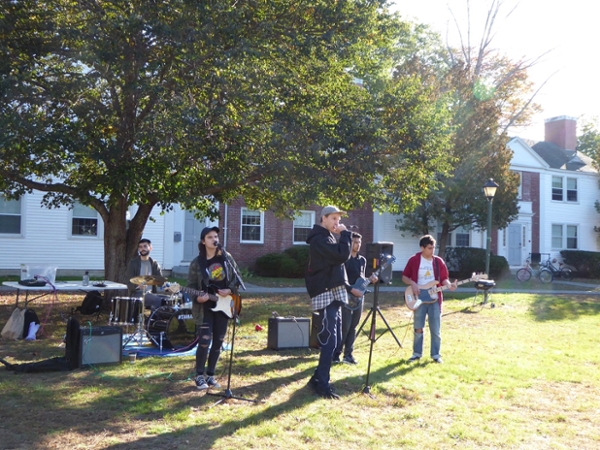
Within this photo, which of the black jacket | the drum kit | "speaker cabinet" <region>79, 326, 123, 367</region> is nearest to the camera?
the black jacket

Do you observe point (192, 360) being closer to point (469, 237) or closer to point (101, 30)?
point (101, 30)

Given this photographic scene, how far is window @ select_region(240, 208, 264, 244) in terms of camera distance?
24250mm

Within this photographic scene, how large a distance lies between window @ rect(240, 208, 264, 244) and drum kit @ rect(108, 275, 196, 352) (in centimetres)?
1435

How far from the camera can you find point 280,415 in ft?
19.4

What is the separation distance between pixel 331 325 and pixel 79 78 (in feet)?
21.4

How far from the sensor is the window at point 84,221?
67.7ft

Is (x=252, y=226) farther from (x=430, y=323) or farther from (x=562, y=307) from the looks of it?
(x=430, y=323)

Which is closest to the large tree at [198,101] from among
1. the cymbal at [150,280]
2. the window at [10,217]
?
the cymbal at [150,280]

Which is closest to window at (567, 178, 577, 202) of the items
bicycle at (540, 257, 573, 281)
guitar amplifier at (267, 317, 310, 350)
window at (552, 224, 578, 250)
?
window at (552, 224, 578, 250)

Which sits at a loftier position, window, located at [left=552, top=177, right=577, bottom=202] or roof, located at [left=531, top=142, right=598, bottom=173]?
roof, located at [left=531, top=142, right=598, bottom=173]

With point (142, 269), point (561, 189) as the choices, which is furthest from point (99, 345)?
point (561, 189)

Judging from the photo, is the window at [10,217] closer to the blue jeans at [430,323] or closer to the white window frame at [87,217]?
the white window frame at [87,217]

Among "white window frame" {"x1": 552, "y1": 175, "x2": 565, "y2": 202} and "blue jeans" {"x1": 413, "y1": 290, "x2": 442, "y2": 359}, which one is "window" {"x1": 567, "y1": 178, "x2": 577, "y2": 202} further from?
"blue jeans" {"x1": 413, "y1": 290, "x2": 442, "y2": 359}

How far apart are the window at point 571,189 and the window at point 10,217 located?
27.3 m
